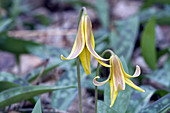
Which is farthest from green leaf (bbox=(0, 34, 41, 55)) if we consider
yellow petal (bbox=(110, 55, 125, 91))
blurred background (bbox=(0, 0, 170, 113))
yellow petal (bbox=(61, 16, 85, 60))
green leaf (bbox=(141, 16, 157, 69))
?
yellow petal (bbox=(110, 55, 125, 91))

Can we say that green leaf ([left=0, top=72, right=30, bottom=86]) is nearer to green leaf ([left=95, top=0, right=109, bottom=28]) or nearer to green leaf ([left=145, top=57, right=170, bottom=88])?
green leaf ([left=145, top=57, right=170, bottom=88])

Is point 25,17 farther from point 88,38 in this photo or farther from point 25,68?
point 88,38

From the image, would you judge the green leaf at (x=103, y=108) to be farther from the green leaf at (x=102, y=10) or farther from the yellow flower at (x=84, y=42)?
the green leaf at (x=102, y=10)

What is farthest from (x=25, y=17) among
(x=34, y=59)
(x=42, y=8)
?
(x=34, y=59)

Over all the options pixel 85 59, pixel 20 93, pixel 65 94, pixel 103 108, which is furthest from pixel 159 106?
pixel 20 93

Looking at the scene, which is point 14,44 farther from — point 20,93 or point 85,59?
point 85,59

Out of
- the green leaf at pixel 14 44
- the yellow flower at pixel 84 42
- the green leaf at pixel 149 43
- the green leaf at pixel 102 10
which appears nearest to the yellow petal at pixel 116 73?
the yellow flower at pixel 84 42
